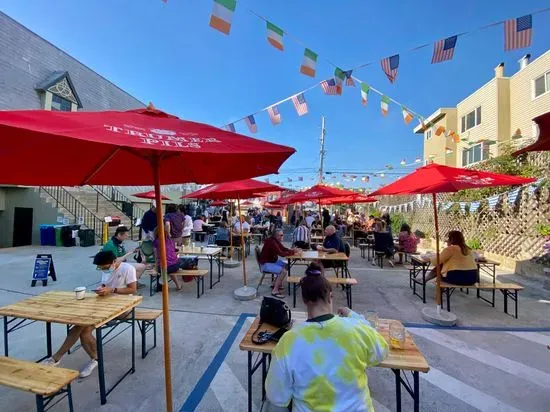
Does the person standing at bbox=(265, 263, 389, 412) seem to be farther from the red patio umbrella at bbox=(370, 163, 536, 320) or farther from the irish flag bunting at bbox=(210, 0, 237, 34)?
the irish flag bunting at bbox=(210, 0, 237, 34)

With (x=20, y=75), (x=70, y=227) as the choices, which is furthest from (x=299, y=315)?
(x=20, y=75)

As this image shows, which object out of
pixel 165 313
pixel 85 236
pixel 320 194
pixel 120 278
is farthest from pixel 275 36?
pixel 85 236

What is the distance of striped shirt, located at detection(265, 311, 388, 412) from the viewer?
1.51 meters

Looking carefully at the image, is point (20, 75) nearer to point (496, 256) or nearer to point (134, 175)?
point (134, 175)

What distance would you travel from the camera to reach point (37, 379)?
2.06 meters

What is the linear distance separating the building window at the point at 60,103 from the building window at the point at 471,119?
23.9 metres

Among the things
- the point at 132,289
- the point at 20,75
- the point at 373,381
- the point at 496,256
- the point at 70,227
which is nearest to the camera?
the point at 373,381

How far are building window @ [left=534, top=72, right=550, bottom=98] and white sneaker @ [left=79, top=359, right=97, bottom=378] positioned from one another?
1824 cm

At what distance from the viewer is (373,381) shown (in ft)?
9.93

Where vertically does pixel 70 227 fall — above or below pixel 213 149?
below

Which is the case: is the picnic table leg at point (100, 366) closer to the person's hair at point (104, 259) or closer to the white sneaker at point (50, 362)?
the white sneaker at point (50, 362)

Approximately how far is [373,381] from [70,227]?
1259 cm

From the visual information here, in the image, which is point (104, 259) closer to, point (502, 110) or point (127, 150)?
point (127, 150)

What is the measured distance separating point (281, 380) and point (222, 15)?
4.55 m
